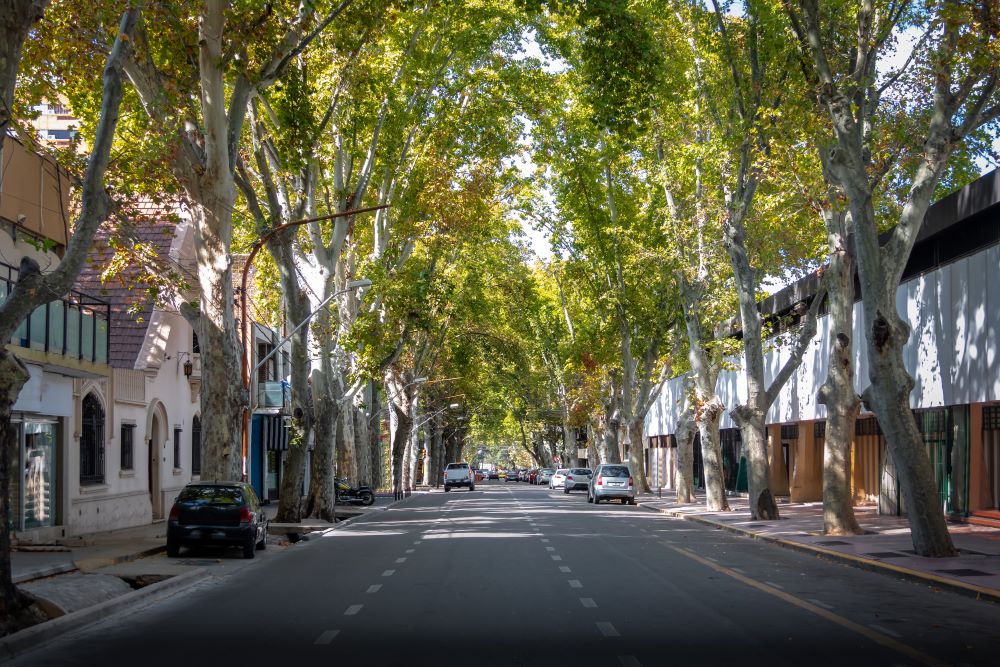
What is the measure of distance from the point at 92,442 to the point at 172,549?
9253 millimetres

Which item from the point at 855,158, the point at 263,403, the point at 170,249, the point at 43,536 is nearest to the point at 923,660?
the point at 855,158

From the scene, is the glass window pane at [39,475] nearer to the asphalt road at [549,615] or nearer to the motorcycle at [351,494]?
the asphalt road at [549,615]

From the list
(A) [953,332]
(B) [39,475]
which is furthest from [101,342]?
(A) [953,332]

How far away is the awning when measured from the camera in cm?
4884

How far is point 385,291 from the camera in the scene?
112ft

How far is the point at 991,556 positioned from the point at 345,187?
800 inches

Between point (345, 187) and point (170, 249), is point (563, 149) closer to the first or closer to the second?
point (345, 187)

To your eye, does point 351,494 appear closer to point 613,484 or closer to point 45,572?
point 613,484

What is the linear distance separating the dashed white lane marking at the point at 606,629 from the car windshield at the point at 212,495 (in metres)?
11.6

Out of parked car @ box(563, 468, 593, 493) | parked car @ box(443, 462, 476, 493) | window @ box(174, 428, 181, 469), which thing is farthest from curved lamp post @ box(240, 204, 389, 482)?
parked car @ box(443, 462, 476, 493)

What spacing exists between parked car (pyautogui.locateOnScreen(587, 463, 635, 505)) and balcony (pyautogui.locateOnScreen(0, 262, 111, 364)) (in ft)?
81.5

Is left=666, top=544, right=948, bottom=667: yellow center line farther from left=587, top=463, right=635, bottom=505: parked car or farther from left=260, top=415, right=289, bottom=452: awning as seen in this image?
left=260, top=415, right=289, bottom=452: awning

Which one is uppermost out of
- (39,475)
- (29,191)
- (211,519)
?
(29,191)

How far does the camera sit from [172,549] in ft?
71.9
